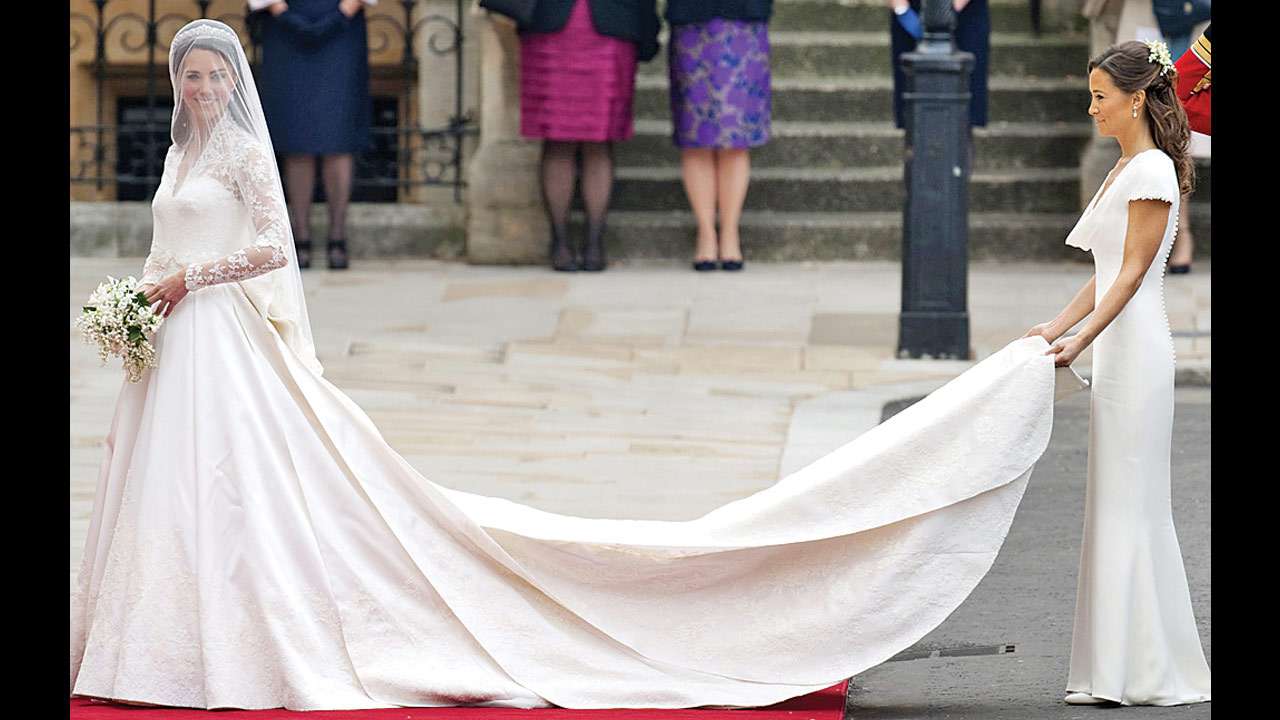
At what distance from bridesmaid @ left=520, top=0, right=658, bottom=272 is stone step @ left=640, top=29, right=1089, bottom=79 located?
64.5 inches

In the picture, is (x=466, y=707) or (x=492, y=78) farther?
(x=492, y=78)

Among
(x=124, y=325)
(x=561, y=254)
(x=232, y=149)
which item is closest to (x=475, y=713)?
(x=124, y=325)

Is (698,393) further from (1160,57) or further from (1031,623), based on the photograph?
(1160,57)

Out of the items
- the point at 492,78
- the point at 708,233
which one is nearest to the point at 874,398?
the point at 708,233

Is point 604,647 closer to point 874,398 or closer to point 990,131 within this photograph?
point 874,398

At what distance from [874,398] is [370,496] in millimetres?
4839

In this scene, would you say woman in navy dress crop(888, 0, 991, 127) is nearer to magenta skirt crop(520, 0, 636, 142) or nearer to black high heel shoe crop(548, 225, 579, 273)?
magenta skirt crop(520, 0, 636, 142)

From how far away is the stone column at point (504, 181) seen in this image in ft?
47.3

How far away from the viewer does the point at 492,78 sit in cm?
1443

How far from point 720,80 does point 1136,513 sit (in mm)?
8011

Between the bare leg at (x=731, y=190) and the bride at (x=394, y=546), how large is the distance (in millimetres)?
7529
